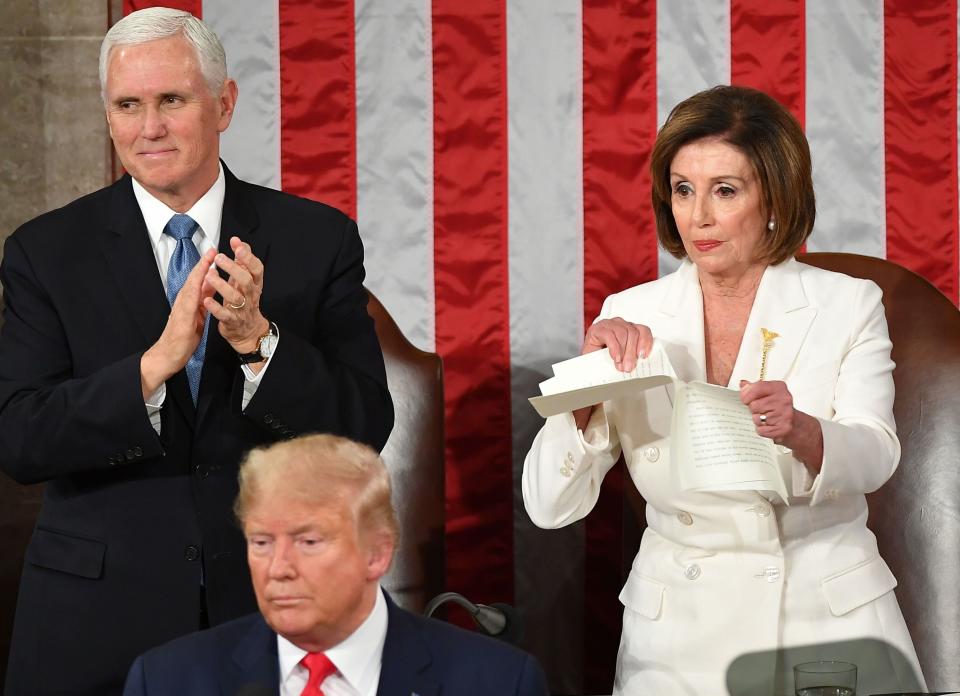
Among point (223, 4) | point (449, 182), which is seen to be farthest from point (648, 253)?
point (223, 4)

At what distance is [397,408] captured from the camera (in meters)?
3.53

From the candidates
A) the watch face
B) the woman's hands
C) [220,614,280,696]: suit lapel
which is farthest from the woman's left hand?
[220,614,280,696]: suit lapel

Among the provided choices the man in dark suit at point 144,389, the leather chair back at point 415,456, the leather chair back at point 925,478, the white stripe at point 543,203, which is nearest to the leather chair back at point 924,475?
the leather chair back at point 925,478

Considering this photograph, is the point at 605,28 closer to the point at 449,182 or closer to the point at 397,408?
the point at 449,182

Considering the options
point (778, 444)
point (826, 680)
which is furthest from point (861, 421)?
point (826, 680)

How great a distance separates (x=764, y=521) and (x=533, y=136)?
5.44 ft

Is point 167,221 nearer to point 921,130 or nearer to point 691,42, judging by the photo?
point 691,42

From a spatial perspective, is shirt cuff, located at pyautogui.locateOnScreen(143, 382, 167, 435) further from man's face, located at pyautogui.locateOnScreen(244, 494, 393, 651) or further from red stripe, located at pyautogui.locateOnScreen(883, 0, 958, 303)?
red stripe, located at pyautogui.locateOnScreen(883, 0, 958, 303)

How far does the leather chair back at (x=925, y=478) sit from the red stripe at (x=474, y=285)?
900 millimetres

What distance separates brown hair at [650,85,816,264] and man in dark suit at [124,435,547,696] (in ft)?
3.56

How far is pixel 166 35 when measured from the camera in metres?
2.22

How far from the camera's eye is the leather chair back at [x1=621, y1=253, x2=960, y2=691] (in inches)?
133

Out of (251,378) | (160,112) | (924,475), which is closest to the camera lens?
(251,378)

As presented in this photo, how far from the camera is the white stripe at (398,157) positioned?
3.78 m
